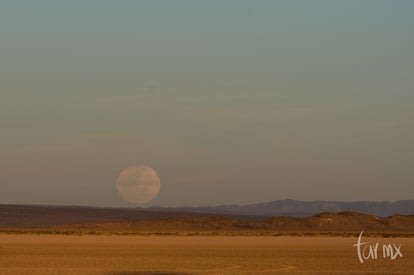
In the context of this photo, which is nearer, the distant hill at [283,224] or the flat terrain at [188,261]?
the flat terrain at [188,261]

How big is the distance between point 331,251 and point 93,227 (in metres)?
80.8

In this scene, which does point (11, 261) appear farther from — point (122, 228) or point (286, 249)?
point (122, 228)

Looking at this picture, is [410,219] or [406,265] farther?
[410,219]

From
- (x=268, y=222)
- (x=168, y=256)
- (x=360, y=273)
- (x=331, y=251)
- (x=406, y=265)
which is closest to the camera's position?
(x=360, y=273)

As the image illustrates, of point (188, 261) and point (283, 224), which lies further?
point (283, 224)

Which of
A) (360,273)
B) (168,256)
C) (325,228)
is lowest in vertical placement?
(360,273)

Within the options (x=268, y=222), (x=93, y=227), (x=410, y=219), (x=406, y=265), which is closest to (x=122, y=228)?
(x=93, y=227)

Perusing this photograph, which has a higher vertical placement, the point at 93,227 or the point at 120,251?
the point at 93,227

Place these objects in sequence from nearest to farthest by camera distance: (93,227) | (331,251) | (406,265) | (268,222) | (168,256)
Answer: (406,265) → (168,256) → (331,251) → (93,227) → (268,222)

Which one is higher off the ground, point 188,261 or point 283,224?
point 283,224

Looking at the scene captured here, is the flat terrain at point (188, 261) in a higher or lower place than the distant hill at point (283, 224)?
lower

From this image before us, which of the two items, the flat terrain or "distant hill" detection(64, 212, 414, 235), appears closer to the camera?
the flat terrain

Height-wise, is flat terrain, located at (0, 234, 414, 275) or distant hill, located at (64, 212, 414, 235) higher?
distant hill, located at (64, 212, 414, 235)

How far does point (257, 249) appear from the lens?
82.1m
